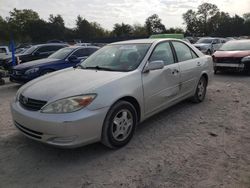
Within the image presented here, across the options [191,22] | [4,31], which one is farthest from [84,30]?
[191,22]

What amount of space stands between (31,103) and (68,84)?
563mm

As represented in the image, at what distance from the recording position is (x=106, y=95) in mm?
3381

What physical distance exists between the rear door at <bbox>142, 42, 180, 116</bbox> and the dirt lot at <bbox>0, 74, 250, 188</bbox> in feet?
1.57

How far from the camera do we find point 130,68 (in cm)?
404

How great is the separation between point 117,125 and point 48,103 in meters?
1.00

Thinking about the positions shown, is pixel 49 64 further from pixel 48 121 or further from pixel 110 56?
pixel 48 121

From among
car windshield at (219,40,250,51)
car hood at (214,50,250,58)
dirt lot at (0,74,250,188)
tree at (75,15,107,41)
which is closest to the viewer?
dirt lot at (0,74,250,188)

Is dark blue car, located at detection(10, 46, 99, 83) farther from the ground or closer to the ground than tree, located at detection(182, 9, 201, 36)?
closer to the ground

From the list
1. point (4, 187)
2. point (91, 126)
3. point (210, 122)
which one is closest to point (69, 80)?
point (91, 126)

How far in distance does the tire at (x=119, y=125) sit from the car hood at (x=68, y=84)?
416 mm

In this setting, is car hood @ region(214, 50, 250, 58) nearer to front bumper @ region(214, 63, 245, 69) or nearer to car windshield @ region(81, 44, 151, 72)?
front bumper @ region(214, 63, 245, 69)

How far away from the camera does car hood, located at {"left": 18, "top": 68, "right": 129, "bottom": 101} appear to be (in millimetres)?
3342

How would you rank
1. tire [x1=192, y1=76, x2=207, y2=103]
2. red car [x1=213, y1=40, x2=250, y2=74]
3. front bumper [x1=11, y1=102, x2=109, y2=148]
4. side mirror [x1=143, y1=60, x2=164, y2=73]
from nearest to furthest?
1. front bumper [x1=11, y1=102, x2=109, y2=148]
2. side mirror [x1=143, y1=60, x2=164, y2=73]
3. tire [x1=192, y1=76, x2=207, y2=103]
4. red car [x1=213, y1=40, x2=250, y2=74]

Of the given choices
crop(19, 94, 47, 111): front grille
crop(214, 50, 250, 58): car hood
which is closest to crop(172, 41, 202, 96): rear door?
crop(19, 94, 47, 111): front grille
